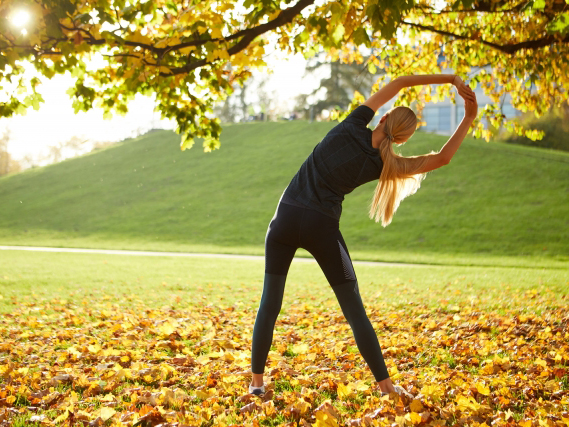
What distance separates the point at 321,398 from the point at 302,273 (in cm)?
1035

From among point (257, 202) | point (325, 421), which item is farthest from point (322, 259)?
point (257, 202)

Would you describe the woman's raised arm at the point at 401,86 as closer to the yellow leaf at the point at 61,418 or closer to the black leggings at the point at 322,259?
the black leggings at the point at 322,259

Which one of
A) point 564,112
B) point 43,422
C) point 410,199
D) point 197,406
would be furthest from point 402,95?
point 564,112

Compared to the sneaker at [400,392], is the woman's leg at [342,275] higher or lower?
higher

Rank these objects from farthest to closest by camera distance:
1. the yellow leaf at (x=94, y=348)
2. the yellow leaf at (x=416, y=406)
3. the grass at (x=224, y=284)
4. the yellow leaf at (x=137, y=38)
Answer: the grass at (x=224, y=284)
the yellow leaf at (x=137, y=38)
the yellow leaf at (x=94, y=348)
the yellow leaf at (x=416, y=406)

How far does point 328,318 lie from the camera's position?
6.95 m

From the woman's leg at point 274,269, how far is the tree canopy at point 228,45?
1.67m

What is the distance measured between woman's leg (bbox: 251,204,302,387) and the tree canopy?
1.67 meters

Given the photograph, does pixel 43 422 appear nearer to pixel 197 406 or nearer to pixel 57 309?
pixel 197 406

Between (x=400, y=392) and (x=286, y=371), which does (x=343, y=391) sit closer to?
(x=400, y=392)

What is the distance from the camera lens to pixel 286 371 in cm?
416

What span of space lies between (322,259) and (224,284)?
27.9ft

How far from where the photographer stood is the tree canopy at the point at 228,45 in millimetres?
4781

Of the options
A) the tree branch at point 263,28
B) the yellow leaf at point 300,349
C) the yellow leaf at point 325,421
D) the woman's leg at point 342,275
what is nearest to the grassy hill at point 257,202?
the yellow leaf at point 300,349
